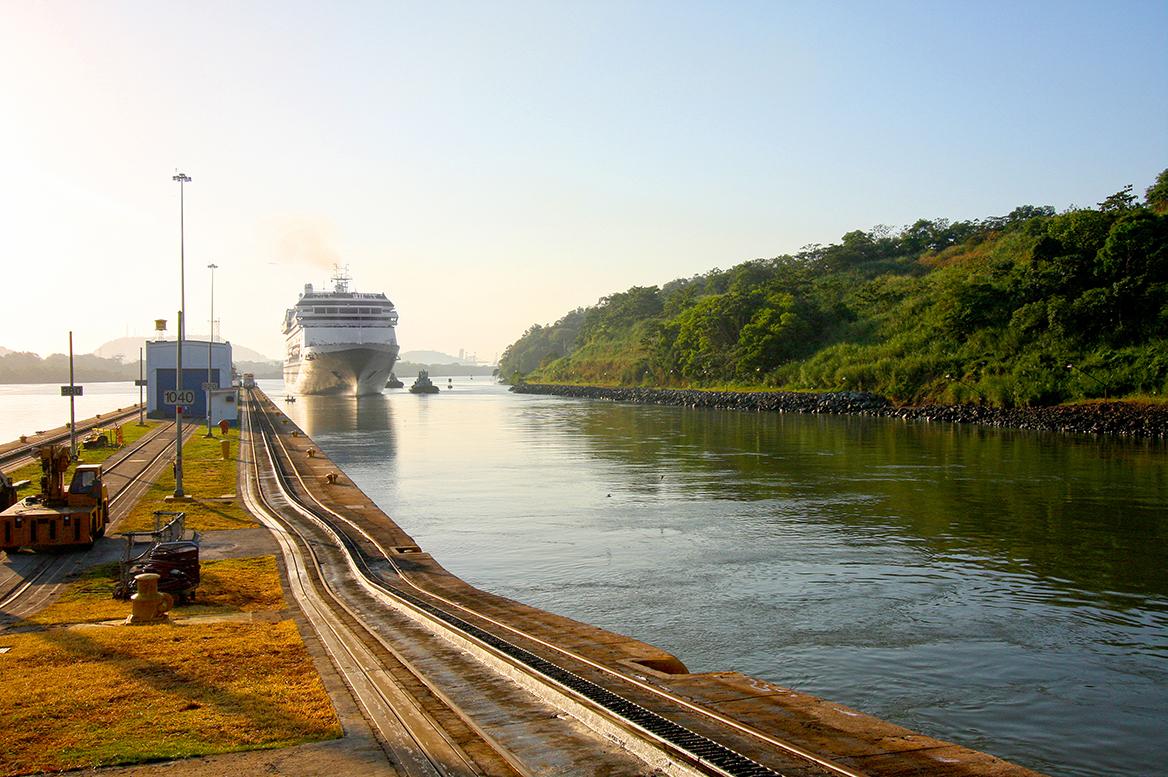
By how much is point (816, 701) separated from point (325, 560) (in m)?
11.8

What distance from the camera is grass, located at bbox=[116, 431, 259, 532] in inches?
946

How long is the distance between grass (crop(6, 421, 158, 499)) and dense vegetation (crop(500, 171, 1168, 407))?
52.5 m

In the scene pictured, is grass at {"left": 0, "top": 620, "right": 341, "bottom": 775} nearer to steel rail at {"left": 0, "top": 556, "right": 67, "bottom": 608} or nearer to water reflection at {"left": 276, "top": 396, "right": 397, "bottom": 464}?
steel rail at {"left": 0, "top": 556, "right": 67, "bottom": 608}

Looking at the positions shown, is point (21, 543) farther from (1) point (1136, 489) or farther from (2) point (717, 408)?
(2) point (717, 408)

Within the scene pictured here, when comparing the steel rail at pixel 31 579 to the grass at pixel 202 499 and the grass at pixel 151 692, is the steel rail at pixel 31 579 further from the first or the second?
the grass at pixel 202 499

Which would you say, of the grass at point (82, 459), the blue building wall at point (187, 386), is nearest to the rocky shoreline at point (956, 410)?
the blue building wall at point (187, 386)

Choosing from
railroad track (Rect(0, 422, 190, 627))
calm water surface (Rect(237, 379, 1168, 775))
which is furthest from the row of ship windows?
railroad track (Rect(0, 422, 190, 627))

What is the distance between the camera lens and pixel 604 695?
31.1ft

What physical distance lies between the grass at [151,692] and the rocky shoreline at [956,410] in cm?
4868

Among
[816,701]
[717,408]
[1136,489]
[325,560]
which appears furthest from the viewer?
[717,408]

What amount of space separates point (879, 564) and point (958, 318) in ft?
194

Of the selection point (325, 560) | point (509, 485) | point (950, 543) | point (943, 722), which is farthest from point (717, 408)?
point (943, 722)

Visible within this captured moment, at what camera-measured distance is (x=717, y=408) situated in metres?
89.5

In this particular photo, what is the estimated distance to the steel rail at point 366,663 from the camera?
815 cm
